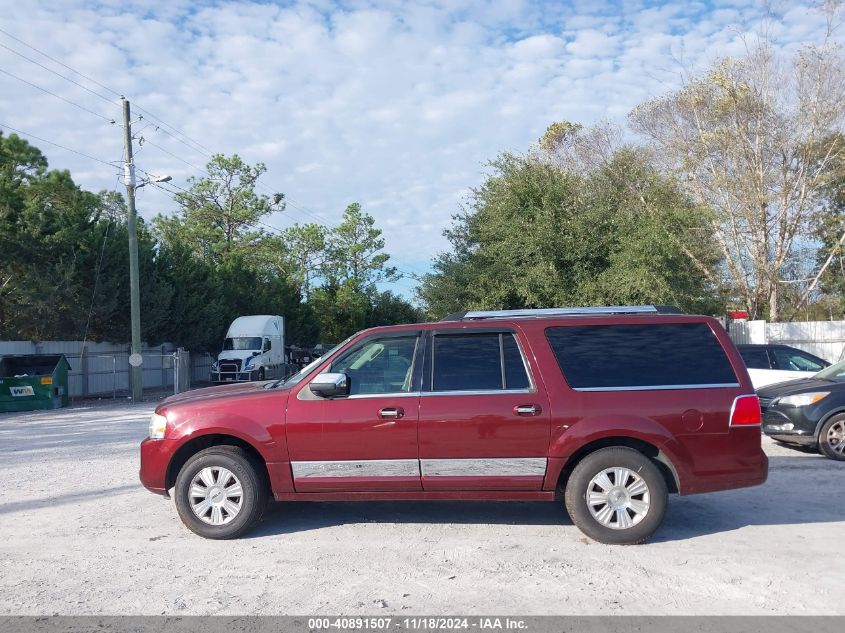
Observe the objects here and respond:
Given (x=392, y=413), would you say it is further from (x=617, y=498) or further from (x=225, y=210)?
(x=225, y=210)

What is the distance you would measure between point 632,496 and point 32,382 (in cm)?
1915

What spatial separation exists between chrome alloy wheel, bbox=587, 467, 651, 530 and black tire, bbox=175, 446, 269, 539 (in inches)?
113

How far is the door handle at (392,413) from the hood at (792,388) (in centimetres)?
693

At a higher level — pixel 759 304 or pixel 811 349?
pixel 759 304

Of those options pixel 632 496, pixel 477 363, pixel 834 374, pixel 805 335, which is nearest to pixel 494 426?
pixel 477 363

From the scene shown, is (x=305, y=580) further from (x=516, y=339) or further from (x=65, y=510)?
(x=65, y=510)

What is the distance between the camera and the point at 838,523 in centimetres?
670

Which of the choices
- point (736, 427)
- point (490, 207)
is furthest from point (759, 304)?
point (736, 427)

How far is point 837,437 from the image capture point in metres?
10.0

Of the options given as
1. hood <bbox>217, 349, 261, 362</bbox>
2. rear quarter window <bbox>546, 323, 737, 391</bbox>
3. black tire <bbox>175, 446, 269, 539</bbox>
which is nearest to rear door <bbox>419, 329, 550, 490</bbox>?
rear quarter window <bbox>546, 323, 737, 391</bbox>

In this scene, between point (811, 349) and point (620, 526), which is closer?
point (620, 526)

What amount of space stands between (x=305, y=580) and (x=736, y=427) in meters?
3.74

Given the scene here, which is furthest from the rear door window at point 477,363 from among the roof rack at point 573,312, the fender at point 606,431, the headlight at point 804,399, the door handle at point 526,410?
the headlight at point 804,399

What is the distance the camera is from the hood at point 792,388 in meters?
10.4
